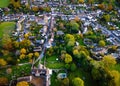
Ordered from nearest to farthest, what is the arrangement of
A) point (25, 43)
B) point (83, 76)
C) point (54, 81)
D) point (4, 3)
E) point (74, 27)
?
point (54, 81), point (83, 76), point (25, 43), point (74, 27), point (4, 3)

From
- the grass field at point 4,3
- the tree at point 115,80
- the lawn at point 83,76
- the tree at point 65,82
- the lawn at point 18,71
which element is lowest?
the lawn at point 83,76

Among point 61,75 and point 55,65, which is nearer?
point 61,75

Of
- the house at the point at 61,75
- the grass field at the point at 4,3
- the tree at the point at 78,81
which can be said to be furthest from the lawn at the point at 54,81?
the grass field at the point at 4,3

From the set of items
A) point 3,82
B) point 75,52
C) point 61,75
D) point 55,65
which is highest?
point 75,52

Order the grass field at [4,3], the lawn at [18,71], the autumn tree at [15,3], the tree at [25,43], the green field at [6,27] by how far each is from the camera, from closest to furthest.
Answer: the lawn at [18,71]
the tree at [25,43]
the green field at [6,27]
the autumn tree at [15,3]
the grass field at [4,3]

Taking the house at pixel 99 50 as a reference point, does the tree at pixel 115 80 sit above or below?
above

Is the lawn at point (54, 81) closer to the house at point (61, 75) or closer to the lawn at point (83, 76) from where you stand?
the house at point (61, 75)

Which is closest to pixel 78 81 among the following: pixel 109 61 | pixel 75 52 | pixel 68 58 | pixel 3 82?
pixel 68 58

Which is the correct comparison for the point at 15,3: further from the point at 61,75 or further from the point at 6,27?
the point at 61,75

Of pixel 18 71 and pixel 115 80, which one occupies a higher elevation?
pixel 115 80
